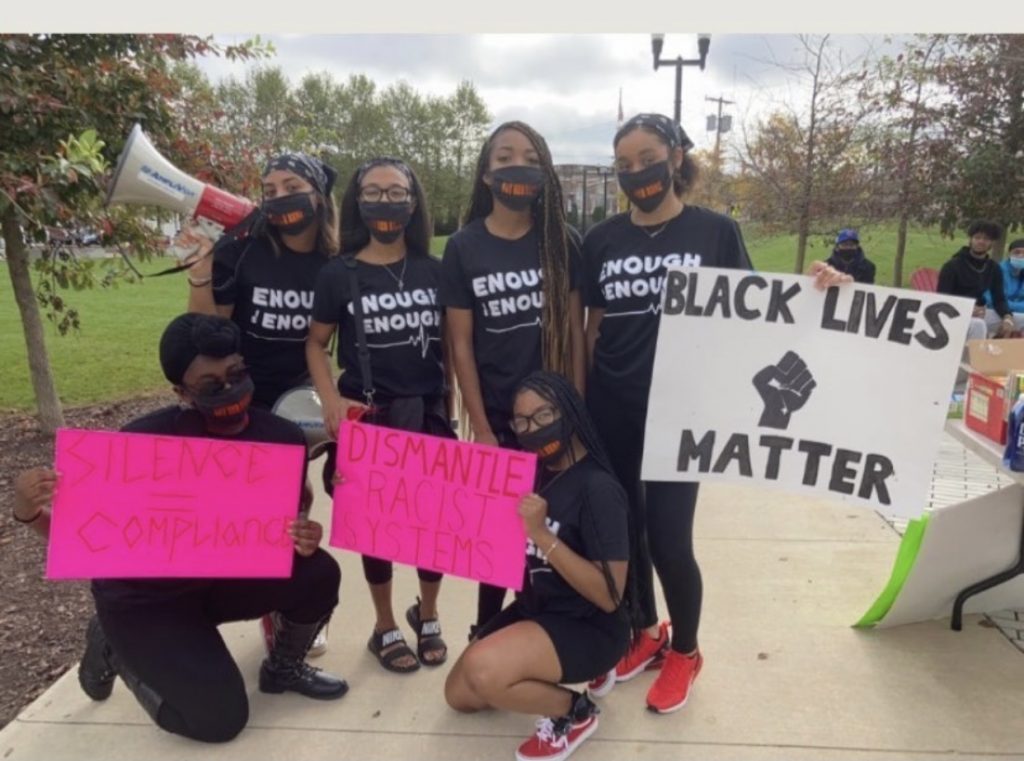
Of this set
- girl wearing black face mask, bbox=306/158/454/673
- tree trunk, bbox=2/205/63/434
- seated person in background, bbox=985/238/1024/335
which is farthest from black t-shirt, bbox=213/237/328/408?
seated person in background, bbox=985/238/1024/335

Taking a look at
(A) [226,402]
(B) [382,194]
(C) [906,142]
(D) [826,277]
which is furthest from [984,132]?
(A) [226,402]

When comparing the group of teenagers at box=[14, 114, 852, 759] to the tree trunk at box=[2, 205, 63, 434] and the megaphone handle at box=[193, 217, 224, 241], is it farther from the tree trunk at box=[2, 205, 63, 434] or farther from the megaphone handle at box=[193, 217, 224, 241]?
the tree trunk at box=[2, 205, 63, 434]

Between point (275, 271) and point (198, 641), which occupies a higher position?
point (275, 271)

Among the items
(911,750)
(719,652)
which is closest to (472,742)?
(719,652)

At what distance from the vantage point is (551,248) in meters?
2.65

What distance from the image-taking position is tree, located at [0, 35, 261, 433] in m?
4.26

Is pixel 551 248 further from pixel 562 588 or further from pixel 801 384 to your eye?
pixel 562 588

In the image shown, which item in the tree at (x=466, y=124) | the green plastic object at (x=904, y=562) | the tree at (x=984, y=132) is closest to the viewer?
the green plastic object at (x=904, y=562)

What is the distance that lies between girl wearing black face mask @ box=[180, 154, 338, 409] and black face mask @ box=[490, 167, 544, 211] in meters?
0.66

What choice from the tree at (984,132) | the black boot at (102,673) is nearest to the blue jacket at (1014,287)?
the tree at (984,132)

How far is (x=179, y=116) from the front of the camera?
18.1 feet

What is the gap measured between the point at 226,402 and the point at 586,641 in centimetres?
134

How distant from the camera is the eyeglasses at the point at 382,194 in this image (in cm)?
271

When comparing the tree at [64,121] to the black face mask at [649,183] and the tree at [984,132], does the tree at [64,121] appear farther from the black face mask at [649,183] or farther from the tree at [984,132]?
the tree at [984,132]
